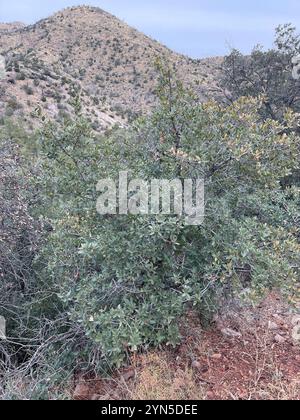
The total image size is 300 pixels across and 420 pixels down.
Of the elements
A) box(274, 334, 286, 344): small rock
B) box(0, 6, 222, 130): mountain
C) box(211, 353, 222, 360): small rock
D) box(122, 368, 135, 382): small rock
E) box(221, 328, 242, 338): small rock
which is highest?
box(0, 6, 222, 130): mountain

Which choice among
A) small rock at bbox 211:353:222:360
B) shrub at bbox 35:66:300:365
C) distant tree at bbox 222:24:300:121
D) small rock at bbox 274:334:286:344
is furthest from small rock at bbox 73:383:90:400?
distant tree at bbox 222:24:300:121

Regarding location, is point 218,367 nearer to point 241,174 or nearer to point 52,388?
point 52,388

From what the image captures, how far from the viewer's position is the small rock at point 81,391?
3182 mm

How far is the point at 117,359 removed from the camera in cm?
302

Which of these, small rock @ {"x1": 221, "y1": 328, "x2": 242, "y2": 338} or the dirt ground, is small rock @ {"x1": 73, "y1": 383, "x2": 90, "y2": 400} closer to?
the dirt ground

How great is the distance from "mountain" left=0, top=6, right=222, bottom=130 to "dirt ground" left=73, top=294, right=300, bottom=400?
1654 cm

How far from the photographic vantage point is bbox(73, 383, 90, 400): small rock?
3182 mm

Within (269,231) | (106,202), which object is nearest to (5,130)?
(106,202)

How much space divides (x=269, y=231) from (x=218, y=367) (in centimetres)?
113

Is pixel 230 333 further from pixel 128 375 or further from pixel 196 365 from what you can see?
pixel 128 375

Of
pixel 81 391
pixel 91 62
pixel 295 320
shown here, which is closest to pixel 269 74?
pixel 295 320

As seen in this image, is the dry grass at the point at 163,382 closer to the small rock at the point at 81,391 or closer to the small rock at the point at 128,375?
the small rock at the point at 128,375

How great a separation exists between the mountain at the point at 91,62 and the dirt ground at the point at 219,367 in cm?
1654

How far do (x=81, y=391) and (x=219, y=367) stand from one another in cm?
106
